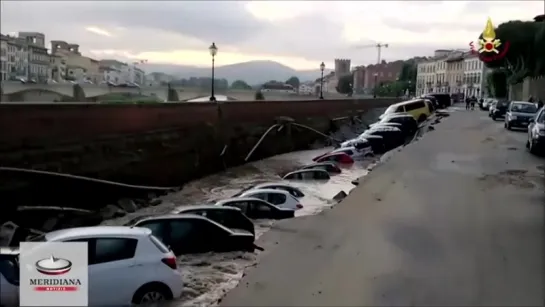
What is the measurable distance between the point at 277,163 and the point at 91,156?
49.0ft

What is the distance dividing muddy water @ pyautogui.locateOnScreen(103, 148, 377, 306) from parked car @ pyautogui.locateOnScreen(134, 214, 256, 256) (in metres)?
0.28

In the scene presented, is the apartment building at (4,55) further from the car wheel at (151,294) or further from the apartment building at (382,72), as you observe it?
the car wheel at (151,294)

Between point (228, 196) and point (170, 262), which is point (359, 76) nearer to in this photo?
point (228, 196)

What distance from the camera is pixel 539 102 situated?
29.8m

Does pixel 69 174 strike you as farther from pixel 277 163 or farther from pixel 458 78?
pixel 458 78

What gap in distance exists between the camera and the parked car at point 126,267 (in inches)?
260

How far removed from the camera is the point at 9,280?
4.86 meters

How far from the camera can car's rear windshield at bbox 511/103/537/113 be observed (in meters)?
29.3

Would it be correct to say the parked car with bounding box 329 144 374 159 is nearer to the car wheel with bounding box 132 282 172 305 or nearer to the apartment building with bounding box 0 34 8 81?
the car wheel with bounding box 132 282 172 305

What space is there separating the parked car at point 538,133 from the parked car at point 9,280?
55.4 ft

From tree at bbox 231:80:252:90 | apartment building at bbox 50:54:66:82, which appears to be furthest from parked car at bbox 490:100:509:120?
apartment building at bbox 50:54:66:82

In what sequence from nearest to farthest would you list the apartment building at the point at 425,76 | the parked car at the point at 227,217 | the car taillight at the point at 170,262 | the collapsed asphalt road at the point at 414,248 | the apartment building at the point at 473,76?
1. the collapsed asphalt road at the point at 414,248
2. the car taillight at the point at 170,262
3. the parked car at the point at 227,217
4. the apartment building at the point at 473,76
5. the apartment building at the point at 425,76

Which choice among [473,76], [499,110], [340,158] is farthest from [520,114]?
[473,76]

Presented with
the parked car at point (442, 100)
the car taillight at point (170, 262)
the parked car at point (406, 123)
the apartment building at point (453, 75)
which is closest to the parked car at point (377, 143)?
the parked car at point (406, 123)
